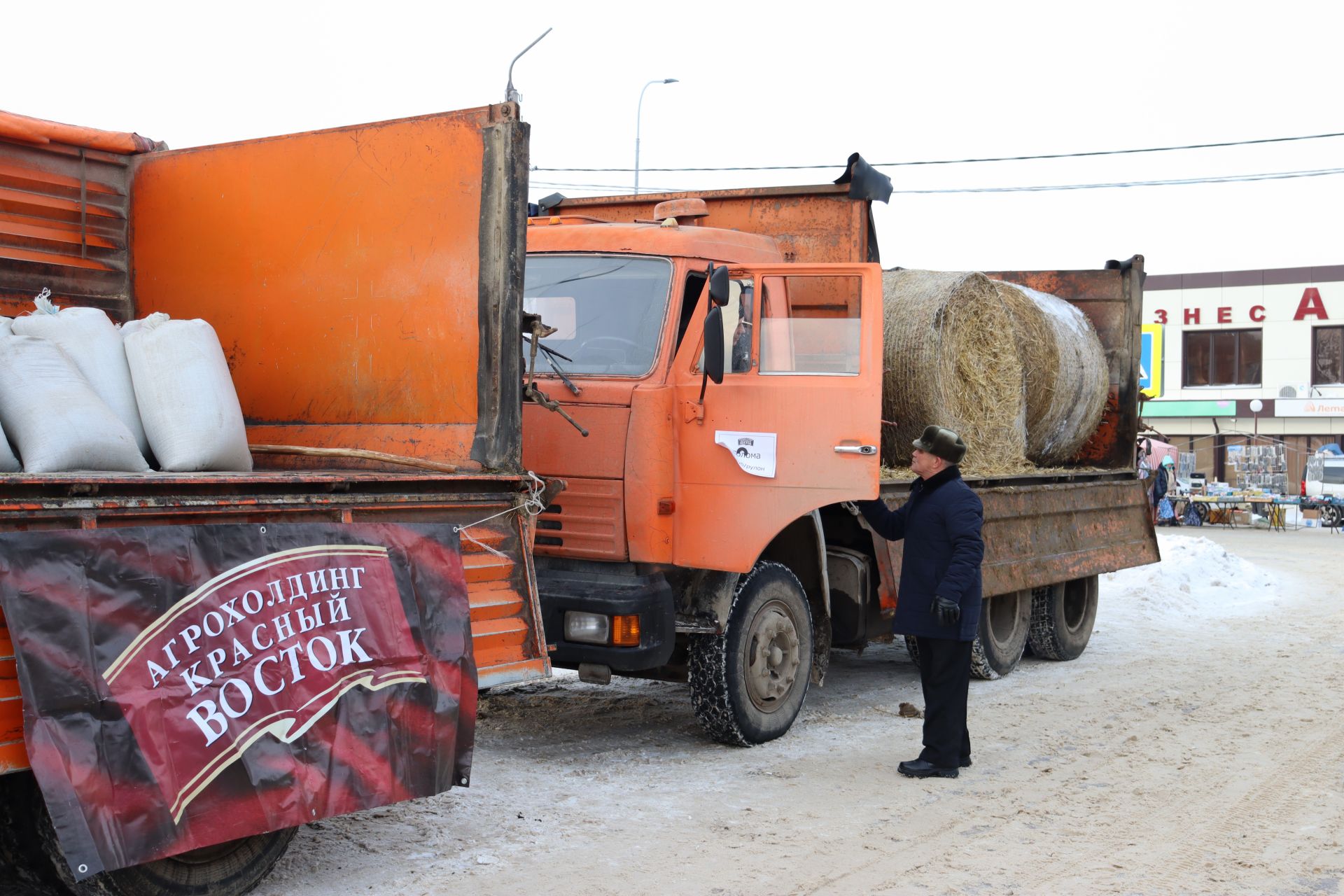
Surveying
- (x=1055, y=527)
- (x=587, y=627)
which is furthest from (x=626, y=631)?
(x=1055, y=527)

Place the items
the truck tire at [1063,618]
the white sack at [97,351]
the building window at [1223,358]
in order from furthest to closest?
1. the building window at [1223,358]
2. the truck tire at [1063,618]
3. the white sack at [97,351]

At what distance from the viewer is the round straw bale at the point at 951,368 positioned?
8070 mm

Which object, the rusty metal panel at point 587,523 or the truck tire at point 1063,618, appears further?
the truck tire at point 1063,618

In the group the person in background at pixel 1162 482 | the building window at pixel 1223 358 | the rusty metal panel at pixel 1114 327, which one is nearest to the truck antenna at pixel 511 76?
the rusty metal panel at pixel 1114 327

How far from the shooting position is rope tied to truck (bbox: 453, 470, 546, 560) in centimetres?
494

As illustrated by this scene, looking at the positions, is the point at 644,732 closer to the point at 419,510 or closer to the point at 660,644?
the point at 660,644

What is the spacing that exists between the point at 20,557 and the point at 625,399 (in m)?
3.22

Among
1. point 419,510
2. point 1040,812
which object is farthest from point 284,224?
point 1040,812

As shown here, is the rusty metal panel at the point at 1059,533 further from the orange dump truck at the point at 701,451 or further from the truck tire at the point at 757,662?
the orange dump truck at the point at 701,451

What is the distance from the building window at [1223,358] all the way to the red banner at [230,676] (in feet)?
118

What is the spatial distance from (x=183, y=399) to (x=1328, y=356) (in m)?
36.3

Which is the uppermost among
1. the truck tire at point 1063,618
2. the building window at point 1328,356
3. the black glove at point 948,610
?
the building window at point 1328,356

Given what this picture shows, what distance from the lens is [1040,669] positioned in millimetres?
9703

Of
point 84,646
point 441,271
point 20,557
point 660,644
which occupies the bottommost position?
point 660,644
